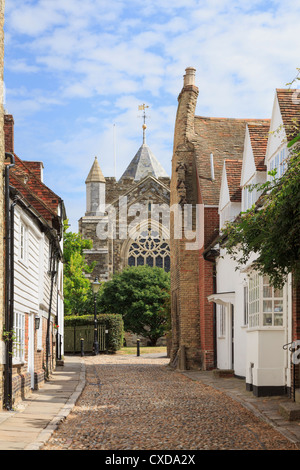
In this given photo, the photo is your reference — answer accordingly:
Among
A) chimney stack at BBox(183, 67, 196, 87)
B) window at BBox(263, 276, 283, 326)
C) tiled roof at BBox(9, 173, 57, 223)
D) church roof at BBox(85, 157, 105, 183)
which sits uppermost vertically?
church roof at BBox(85, 157, 105, 183)

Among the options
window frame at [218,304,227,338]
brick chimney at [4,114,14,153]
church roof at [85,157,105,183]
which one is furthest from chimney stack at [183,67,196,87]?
church roof at [85,157,105,183]

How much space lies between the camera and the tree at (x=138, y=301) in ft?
158

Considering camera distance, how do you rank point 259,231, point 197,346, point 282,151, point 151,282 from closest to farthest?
point 259,231, point 282,151, point 197,346, point 151,282

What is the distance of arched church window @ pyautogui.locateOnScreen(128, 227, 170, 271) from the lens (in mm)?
56281

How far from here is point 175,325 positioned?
93.7 feet

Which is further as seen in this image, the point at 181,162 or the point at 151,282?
the point at 151,282

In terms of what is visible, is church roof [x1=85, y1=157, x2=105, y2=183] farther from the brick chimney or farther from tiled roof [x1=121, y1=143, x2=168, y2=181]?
the brick chimney

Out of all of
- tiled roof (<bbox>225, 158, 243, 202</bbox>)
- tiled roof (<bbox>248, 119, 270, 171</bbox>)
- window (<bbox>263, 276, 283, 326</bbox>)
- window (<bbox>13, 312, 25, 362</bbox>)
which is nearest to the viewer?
window (<bbox>13, 312, 25, 362</bbox>)

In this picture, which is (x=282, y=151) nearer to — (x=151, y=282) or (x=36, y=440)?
(x=36, y=440)

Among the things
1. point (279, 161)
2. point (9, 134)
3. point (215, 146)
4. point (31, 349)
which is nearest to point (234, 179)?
point (215, 146)

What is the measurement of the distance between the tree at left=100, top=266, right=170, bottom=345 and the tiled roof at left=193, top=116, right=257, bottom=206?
20.6 metres

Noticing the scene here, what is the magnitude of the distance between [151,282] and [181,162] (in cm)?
2339

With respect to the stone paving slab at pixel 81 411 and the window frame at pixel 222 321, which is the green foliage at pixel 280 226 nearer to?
the stone paving slab at pixel 81 411

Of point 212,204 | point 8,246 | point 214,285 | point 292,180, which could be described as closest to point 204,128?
point 212,204
